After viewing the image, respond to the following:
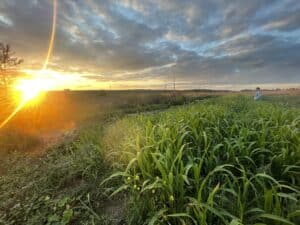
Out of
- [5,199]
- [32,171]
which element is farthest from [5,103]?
[5,199]

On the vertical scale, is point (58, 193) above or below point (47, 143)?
above

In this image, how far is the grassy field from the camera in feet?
5.21

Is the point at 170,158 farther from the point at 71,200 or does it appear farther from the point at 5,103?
the point at 5,103

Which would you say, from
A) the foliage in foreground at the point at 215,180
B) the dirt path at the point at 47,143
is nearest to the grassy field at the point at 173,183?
the foliage in foreground at the point at 215,180

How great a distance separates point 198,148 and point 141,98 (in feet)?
53.8

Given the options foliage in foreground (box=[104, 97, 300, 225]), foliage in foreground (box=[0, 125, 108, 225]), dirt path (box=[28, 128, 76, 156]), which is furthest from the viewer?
dirt path (box=[28, 128, 76, 156])

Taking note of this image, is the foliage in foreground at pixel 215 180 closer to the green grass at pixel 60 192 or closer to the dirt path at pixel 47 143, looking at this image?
the green grass at pixel 60 192

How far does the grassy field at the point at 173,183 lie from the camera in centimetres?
159

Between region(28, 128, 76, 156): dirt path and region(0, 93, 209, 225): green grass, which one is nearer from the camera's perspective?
region(0, 93, 209, 225): green grass

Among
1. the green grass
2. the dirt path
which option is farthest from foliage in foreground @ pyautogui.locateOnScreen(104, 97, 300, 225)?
the dirt path

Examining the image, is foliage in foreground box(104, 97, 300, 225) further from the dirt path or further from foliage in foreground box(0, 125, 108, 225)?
the dirt path

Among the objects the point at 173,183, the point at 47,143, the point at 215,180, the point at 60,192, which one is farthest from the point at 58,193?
the point at 47,143

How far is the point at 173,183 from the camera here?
1.80m

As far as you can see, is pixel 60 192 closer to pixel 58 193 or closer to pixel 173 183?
pixel 58 193
